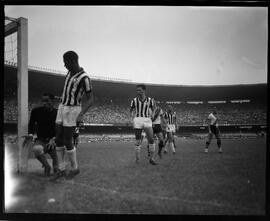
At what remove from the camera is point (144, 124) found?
Result: 5777 millimetres

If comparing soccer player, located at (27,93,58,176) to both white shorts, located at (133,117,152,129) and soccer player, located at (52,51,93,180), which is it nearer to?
soccer player, located at (52,51,93,180)

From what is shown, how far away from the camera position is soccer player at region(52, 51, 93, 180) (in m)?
4.10

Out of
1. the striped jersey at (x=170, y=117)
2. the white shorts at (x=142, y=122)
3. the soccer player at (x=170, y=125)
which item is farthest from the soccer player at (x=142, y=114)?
the striped jersey at (x=170, y=117)

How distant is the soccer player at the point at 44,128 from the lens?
4422mm

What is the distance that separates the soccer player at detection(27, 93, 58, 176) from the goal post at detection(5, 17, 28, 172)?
0.21 meters

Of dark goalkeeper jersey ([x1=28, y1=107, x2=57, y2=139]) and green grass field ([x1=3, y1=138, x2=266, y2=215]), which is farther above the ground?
dark goalkeeper jersey ([x1=28, y1=107, x2=57, y2=139])

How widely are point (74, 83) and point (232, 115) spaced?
1236 centimetres

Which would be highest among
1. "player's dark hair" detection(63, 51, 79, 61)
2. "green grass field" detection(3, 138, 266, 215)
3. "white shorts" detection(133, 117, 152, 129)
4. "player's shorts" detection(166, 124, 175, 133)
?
"player's dark hair" detection(63, 51, 79, 61)

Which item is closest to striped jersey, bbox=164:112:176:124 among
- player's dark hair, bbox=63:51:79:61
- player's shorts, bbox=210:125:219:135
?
player's shorts, bbox=210:125:219:135

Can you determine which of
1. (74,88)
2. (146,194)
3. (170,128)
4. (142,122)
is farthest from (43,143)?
(170,128)

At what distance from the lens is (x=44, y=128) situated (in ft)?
14.9

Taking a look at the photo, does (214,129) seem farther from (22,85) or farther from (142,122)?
(22,85)

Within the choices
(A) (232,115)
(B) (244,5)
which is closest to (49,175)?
(B) (244,5)

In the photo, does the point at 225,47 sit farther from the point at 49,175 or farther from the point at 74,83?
the point at 49,175
